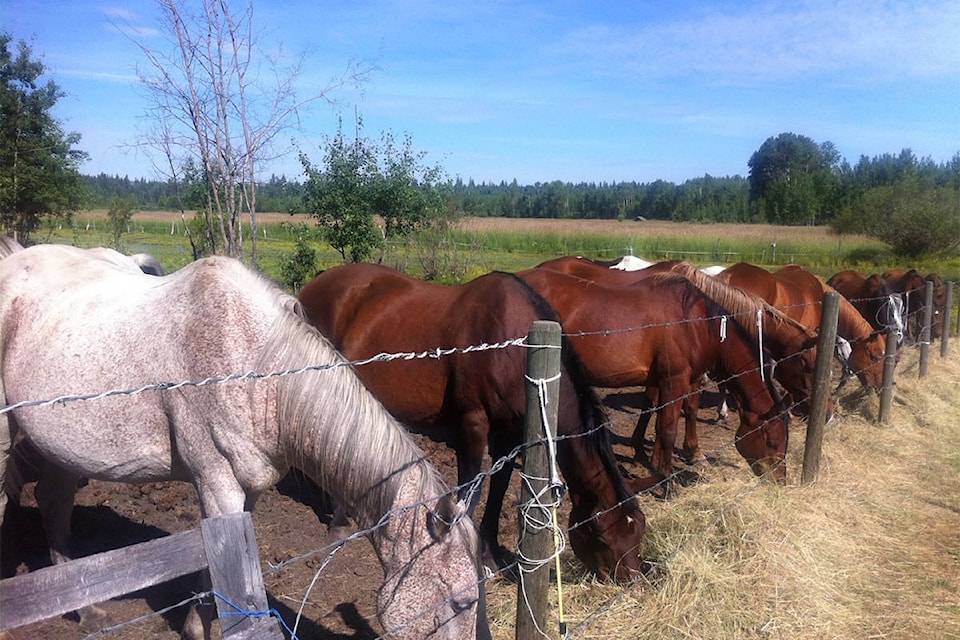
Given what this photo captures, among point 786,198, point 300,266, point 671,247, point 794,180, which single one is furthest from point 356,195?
point 794,180

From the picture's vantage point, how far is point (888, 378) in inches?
262

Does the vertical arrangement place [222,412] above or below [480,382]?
above

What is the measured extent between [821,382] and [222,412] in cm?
368

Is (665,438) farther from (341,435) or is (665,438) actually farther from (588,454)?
(341,435)

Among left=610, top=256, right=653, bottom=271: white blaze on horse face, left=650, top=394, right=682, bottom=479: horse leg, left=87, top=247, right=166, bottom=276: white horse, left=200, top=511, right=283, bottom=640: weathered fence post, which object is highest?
left=87, top=247, right=166, bottom=276: white horse

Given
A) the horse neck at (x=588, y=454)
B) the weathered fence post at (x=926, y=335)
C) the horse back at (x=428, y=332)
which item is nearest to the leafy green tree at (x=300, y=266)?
the horse back at (x=428, y=332)

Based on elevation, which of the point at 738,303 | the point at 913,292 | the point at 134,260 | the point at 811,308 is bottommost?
the point at 913,292

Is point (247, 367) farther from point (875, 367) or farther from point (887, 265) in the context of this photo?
point (887, 265)

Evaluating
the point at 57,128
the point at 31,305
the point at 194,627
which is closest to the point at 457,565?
the point at 194,627

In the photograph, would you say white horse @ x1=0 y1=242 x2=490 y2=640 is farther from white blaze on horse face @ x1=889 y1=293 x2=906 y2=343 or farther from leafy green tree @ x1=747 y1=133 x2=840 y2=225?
A: leafy green tree @ x1=747 y1=133 x2=840 y2=225

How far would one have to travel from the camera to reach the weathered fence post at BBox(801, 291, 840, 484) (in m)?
4.18

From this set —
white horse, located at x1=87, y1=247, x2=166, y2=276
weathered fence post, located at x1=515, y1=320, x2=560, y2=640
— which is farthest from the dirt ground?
white horse, located at x1=87, y1=247, x2=166, y2=276

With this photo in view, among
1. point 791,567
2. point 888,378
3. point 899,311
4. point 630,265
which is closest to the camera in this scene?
point 791,567

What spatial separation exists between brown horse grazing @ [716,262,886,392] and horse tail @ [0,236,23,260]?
21.4 ft
